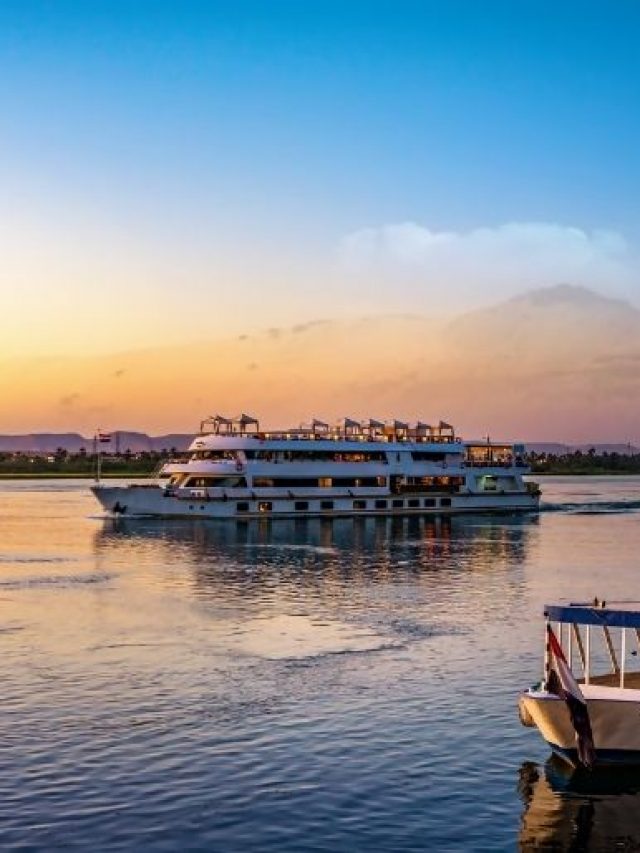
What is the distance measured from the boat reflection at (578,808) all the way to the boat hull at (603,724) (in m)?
0.51

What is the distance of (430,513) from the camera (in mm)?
152500

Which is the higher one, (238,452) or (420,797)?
(238,452)

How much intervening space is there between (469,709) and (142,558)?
59954 millimetres

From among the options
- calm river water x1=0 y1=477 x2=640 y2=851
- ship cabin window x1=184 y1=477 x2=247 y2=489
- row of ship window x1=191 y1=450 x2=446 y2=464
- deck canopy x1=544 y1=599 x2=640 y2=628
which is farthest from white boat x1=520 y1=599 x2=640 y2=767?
ship cabin window x1=184 y1=477 x2=247 y2=489

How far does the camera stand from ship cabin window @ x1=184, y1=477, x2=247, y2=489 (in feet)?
449

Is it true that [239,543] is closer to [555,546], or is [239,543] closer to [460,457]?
[555,546]

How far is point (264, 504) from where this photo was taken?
138375 millimetres

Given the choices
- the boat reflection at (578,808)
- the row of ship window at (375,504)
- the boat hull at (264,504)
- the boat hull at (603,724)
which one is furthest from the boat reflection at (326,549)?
the boat reflection at (578,808)

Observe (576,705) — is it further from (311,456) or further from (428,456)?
(428,456)

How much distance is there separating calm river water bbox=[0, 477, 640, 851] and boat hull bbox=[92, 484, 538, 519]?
47857mm

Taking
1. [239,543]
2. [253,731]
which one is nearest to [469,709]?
[253,731]

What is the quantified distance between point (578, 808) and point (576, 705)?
2.63 meters

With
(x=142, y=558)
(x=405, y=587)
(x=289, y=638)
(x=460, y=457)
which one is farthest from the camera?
(x=460, y=457)

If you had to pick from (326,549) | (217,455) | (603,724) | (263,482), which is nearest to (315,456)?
(263,482)
